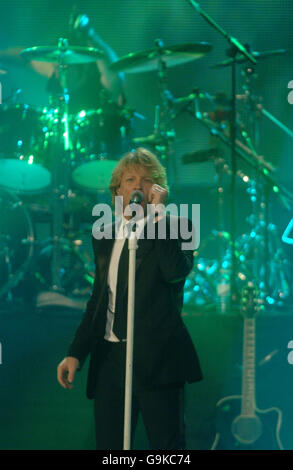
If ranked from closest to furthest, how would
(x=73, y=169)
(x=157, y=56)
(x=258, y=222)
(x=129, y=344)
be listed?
(x=129, y=344) → (x=157, y=56) → (x=73, y=169) → (x=258, y=222)

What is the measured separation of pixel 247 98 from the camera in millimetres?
5766

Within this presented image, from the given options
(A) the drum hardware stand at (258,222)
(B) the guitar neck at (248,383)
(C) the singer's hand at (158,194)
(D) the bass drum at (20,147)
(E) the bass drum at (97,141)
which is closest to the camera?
(C) the singer's hand at (158,194)

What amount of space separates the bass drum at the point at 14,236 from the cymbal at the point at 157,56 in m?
1.43

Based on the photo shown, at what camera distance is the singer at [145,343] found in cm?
242

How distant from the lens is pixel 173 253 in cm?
243

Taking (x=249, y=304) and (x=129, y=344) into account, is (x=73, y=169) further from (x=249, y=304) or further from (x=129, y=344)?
(x=129, y=344)

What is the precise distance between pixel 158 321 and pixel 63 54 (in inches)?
128

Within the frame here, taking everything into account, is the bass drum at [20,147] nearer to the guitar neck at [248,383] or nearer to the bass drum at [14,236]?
the bass drum at [14,236]

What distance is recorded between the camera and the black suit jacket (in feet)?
7.97

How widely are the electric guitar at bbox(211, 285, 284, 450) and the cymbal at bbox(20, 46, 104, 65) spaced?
2.44 m

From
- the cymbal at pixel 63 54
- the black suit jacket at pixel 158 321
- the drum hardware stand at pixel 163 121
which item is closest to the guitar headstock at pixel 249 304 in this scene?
the black suit jacket at pixel 158 321

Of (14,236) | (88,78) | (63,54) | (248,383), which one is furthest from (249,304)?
(88,78)

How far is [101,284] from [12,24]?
14.5 ft
